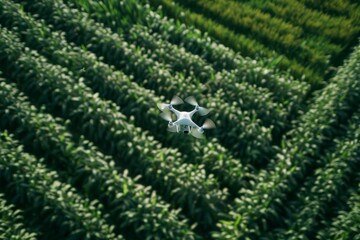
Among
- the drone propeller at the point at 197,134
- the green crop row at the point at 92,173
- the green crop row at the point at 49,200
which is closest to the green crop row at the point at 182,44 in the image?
the drone propeller at the point at 197,134

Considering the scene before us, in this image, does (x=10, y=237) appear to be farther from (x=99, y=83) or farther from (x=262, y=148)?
(x=262, y=148)

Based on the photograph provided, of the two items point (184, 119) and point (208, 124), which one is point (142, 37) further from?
point (208, 124)

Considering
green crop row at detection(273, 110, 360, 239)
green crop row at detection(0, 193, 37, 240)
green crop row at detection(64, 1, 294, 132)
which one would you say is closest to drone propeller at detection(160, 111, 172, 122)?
green crop row at detection(64, 1, 294, 132)

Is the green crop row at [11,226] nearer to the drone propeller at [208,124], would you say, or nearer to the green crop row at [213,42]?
the drone propeller at [208,124]

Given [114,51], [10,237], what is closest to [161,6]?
[114,51]

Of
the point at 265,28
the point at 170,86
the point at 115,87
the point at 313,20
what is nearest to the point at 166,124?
the point at 170,86

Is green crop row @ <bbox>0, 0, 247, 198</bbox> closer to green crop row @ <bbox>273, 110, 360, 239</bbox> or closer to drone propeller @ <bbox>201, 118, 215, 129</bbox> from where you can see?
drone propeller @ <bbox>201, 118, 215, 129</bbox>
